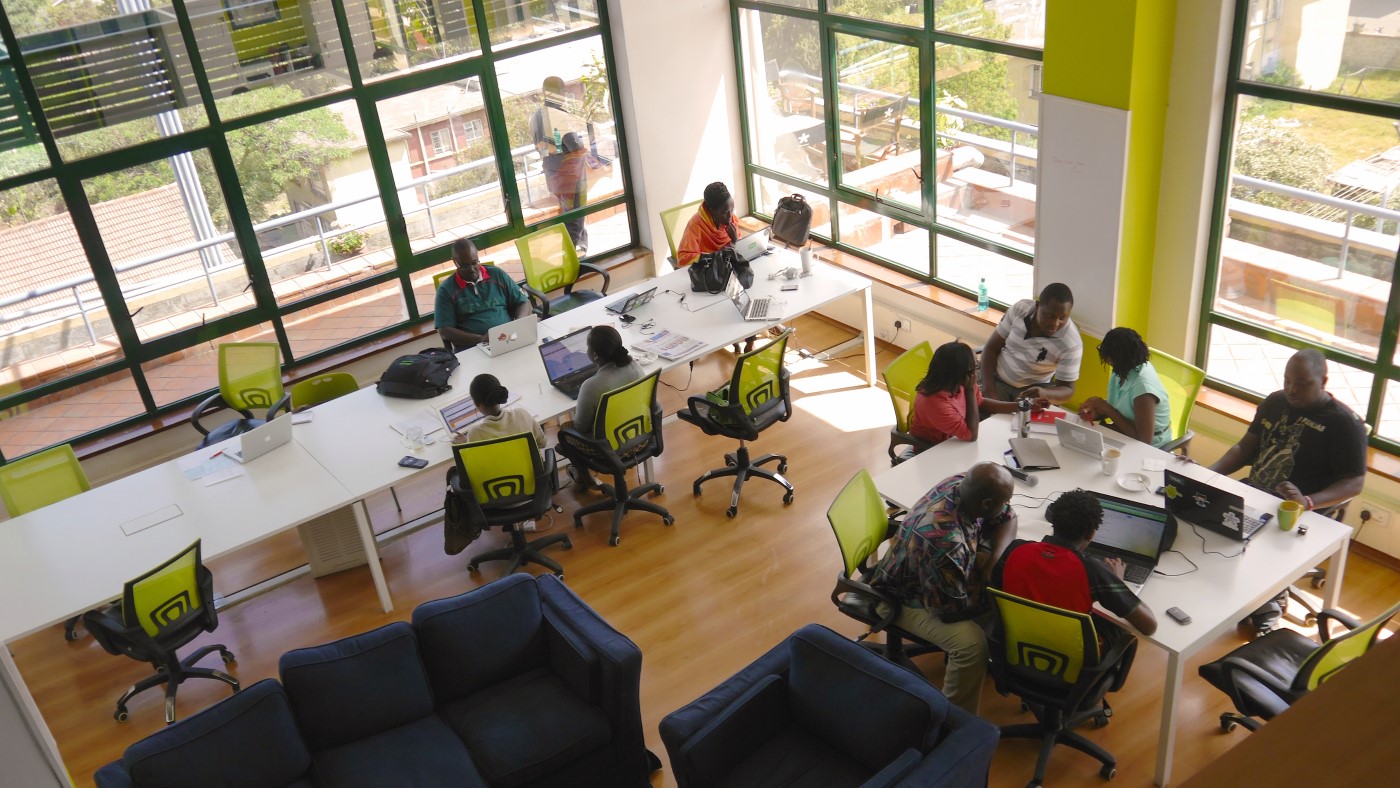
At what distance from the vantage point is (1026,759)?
4660 millimetres

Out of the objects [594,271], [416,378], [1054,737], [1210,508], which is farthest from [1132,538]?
[594,271]

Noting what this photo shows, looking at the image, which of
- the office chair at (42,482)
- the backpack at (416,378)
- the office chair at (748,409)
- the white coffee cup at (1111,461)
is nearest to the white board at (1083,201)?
the white coffee cup at (1111,461)

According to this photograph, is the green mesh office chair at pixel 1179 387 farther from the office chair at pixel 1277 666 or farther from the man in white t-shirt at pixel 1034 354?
the office chair at pixel 1277 666

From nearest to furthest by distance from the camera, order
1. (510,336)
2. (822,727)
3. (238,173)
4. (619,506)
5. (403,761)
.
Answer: (822,727), (403,761), (619,506), (510,336), (238,173)

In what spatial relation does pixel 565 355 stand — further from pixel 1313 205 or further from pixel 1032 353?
pixel 1313 205

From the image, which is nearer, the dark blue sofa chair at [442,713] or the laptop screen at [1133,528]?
the dark blue sofa chair at [442,713]

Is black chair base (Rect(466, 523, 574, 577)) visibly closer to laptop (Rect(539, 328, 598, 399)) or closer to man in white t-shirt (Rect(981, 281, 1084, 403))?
laptop (Rect(539, 328, 598, 399))

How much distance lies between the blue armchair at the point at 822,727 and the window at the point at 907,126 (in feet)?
12.2

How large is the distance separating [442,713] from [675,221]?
4.89m

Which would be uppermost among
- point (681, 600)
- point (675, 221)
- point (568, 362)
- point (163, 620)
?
point (675, 221)

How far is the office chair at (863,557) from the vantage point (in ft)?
15.5

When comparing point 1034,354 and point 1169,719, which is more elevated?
point 1034,354

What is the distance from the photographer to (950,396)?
5512mm

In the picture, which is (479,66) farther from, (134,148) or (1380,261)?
(1380,261)
